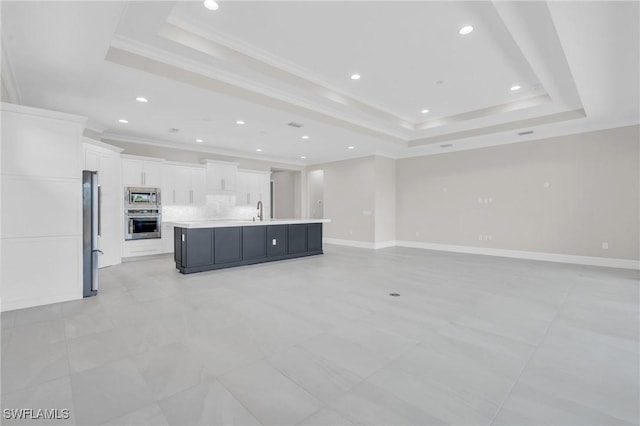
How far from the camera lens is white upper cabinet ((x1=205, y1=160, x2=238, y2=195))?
790 cm

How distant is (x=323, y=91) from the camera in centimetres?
497

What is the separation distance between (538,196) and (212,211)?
834cm

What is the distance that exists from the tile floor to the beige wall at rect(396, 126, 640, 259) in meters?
2.24

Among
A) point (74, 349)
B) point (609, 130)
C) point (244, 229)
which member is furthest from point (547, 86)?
point (74, 349)

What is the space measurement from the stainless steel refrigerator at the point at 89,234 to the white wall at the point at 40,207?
3.8 inches

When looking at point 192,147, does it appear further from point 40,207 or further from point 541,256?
point 541,256

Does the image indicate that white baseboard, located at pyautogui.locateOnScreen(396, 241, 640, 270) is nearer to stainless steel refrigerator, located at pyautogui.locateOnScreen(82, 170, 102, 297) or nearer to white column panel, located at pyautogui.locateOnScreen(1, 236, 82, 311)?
stainless steel refrigerator, located at pyautogui.locateOnScreen(82, 170, 102, 297)

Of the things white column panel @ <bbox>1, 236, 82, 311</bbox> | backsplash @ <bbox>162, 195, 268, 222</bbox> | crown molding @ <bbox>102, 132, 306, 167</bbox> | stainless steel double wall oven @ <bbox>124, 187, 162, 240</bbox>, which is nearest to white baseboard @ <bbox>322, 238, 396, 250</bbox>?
backsplash @ <bbox>162, 195, 268, 222</bbox>

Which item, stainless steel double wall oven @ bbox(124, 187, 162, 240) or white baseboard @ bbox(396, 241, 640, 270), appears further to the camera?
stainless steel double wall oven @ bbox(124, 187, 162, 240)

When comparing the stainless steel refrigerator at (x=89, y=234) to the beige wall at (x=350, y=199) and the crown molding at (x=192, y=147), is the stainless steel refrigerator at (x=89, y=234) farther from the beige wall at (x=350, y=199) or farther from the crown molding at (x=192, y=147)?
the beige wall at (x=350, y=199)

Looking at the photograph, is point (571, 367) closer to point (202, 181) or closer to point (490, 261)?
point (490, 261)

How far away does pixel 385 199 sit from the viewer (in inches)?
366

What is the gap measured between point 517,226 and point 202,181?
8.16 meters

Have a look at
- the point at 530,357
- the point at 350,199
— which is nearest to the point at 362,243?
the point at 350,199
